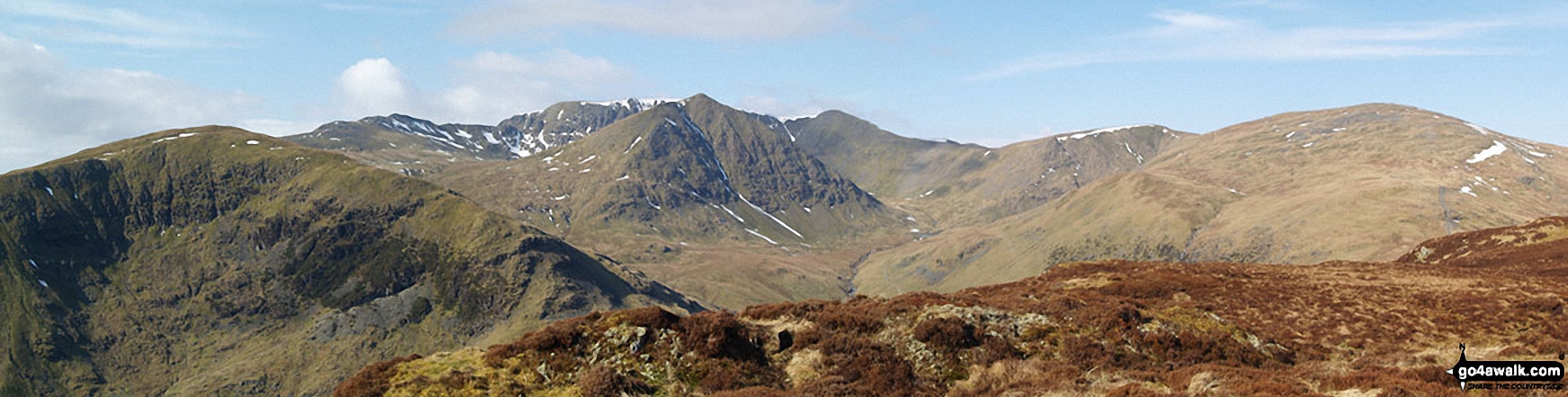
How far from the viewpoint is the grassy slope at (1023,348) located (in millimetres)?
32344

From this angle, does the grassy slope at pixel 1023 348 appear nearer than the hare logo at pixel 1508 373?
No

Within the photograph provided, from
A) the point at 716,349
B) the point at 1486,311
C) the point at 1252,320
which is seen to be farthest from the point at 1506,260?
the point at 716,349

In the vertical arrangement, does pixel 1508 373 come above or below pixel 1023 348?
above

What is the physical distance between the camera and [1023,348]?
3894cm

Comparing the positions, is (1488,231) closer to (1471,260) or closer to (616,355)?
(1471,260)

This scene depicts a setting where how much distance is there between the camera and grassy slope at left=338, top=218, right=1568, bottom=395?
32344 mm

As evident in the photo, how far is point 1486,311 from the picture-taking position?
47531mm

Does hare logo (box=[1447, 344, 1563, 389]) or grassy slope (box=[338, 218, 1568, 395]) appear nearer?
hare logo (box=[1447, 344, 1563, 389])

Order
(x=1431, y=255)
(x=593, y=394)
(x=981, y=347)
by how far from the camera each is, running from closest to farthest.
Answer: (x=593, y=394) → (x=981, y=347) → (x=1431, y=255)

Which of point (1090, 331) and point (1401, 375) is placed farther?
point (1090, 331)

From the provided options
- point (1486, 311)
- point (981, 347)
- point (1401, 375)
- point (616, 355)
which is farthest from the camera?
point (1486, 311)

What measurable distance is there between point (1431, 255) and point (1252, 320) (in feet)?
202

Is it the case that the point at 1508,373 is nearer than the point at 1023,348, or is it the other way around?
the point at 1508,373

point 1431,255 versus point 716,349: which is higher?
point 716,349
